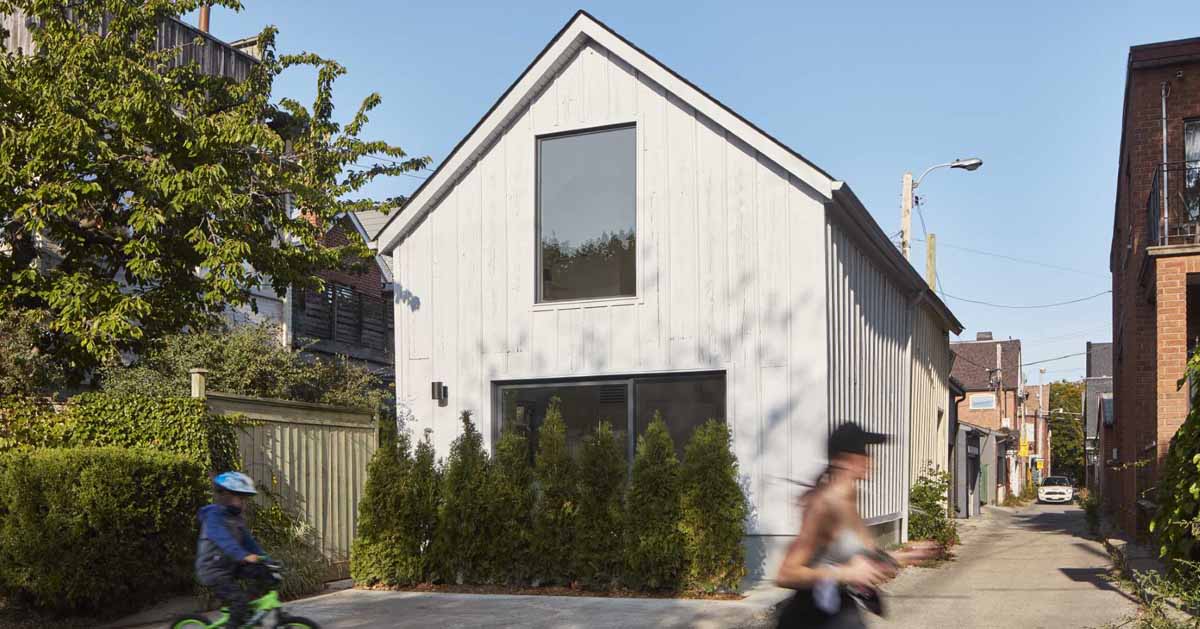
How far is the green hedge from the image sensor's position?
31.8 ft

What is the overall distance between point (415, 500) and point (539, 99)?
17.7 ft

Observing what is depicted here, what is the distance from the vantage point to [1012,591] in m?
13.9

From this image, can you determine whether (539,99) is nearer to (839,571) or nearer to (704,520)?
(704,520)

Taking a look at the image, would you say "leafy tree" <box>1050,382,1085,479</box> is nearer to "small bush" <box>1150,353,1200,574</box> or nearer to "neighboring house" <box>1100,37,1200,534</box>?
"neighboring house" <box>1100,37,1200,534</box>

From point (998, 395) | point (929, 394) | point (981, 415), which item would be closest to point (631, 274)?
point (929, 394)

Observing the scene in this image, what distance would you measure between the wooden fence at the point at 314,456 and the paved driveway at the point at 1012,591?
20.7ft

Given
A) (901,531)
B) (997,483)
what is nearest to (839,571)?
(901,531)

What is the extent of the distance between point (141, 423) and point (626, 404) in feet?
18.3

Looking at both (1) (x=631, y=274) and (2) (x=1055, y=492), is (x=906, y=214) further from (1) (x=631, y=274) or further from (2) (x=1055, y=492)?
(2) (x=1055, y=492)

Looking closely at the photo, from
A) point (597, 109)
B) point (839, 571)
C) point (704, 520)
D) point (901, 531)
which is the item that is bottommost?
point (901, 531)

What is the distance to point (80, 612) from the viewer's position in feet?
33.1

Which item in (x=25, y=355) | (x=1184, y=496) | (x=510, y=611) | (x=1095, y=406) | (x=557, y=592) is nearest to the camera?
(x=1184, y=496)

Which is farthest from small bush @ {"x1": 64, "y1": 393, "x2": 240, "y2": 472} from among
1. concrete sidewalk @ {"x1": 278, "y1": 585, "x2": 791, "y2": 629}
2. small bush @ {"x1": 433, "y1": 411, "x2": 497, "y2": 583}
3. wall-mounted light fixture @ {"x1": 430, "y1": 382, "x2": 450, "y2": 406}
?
wall-mounted light fixture @ {"x1": 430, "y1": 382, "x2": 450, "y2": 406}

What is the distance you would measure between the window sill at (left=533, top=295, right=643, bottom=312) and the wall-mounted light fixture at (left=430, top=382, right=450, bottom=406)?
1.60 metres
